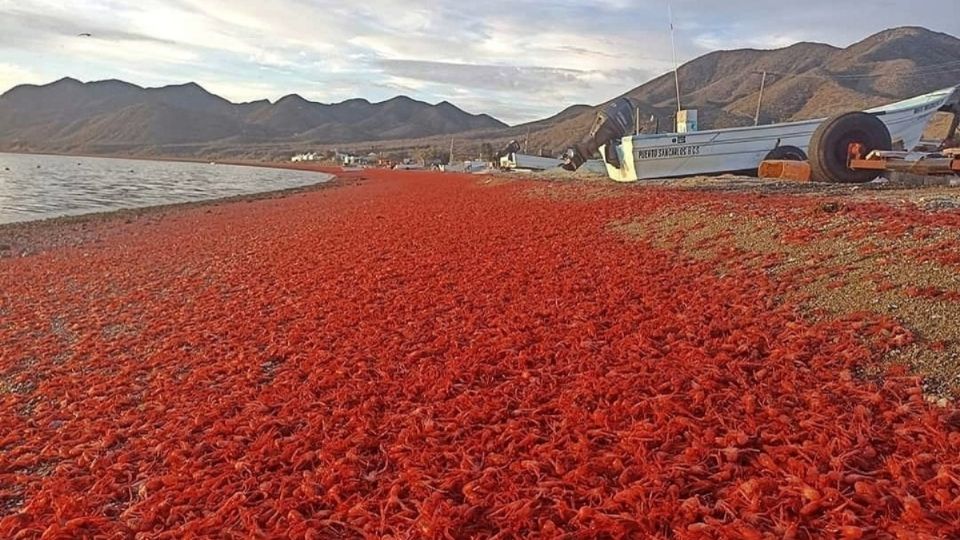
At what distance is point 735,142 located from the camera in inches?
779

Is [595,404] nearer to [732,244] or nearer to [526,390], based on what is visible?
[526,390]

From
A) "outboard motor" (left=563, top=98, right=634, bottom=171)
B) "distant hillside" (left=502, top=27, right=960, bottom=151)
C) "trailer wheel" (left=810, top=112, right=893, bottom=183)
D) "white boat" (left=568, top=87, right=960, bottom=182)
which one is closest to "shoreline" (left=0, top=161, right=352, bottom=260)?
"outboard motor" (left=563, top=98, right=634, bottom=171)

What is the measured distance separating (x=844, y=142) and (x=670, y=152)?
20.5 ft

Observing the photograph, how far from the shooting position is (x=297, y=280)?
1091cm

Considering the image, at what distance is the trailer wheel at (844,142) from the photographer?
48.1 ft

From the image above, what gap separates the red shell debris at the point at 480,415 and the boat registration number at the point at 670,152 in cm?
1096

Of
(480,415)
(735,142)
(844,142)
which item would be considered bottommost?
(480,415)

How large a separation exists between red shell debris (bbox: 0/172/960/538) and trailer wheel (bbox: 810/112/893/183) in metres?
5.88

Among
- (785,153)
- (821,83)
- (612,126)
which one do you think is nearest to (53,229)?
(612,126)

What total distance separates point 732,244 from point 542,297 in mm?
3315

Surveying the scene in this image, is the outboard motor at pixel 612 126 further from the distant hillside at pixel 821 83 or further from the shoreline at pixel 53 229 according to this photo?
the distant hillside at pixel 821 83

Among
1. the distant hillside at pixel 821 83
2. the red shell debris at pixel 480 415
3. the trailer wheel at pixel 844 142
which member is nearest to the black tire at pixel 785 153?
the trailer wheel at pixel 844 142

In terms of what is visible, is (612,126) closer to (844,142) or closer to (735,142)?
(735,142)

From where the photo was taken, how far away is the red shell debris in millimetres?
3426
